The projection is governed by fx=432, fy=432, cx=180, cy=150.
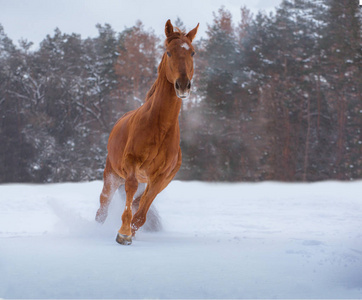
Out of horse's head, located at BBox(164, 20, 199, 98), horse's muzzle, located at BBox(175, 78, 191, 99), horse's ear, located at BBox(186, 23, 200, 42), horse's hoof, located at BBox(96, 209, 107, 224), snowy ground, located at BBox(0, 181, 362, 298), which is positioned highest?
horse's ear, located at BBox(186, 23, 200, 42)

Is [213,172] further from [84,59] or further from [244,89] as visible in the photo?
[84,59]

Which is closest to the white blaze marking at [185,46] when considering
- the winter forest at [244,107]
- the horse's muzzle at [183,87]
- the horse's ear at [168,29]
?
the horse's ear at [168,29]

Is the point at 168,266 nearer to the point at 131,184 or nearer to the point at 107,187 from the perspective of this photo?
the point at 131,184

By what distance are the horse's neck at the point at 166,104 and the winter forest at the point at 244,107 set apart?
50.4ft

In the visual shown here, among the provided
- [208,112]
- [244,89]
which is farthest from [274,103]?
[208,112]

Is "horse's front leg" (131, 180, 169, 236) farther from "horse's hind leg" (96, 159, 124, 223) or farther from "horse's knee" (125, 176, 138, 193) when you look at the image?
"horse's hind leg" (96, 159, 124, 223)

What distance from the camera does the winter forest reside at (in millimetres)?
19672

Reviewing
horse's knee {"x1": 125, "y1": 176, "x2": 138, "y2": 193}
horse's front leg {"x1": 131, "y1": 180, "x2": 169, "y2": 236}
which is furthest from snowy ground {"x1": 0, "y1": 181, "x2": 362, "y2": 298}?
horse's knee {"x1": 125, "y1": 176, "x2": 138, "y2": 193}

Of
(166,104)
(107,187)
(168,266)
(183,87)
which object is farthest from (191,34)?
(107,187)

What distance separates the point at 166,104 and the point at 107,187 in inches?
72.9

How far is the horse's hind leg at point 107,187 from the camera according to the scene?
549 centimetres

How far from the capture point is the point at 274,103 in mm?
20375

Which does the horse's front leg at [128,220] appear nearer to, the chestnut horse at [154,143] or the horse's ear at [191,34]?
the chestnut horse at [154,143]

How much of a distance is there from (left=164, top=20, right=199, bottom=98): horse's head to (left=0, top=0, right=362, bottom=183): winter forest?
1563 cm
